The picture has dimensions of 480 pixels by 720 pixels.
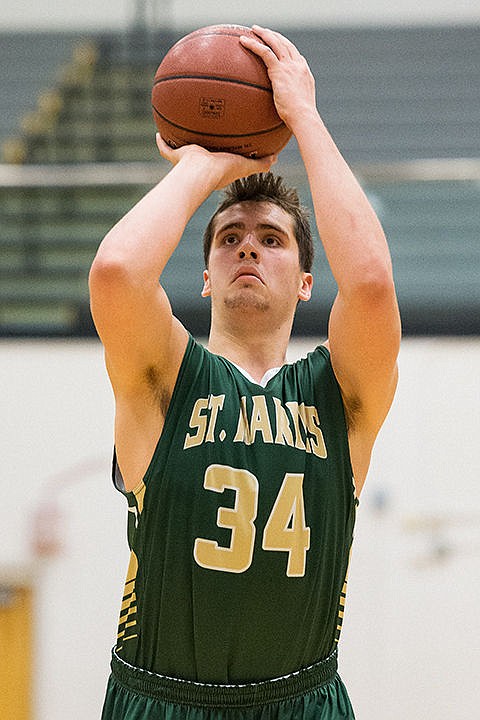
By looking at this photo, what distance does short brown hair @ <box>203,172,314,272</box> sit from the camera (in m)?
2.57

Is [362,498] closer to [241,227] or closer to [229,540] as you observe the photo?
[241,227]

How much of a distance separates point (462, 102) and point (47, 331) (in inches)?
196

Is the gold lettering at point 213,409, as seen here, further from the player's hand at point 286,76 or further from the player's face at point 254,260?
the player's hand at point 286,76

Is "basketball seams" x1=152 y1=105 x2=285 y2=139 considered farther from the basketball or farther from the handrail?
the handrail

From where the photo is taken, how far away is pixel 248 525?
7.26 ft

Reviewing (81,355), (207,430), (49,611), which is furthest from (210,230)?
(49,611)

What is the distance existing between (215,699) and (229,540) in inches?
14.2

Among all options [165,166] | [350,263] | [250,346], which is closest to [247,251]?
[250,346]

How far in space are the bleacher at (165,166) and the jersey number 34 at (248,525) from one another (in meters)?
2.98

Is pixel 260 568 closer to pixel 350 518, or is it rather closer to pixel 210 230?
pixel 350 518

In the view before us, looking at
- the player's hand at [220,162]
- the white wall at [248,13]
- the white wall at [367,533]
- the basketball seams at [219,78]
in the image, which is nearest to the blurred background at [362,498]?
the white wall at [367,533]

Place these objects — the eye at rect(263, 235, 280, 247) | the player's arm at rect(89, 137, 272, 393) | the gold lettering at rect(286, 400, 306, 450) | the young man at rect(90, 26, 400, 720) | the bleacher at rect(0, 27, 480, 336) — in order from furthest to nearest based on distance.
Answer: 1. the bleacher at rect(0, 27, 480, 336)
2. the eye at rect(263, 235, 280, 247)
3. the gold lettering at rect(286, 400, 306, 450)
4. the young man at rect(90, 26, 400, 720)
5. the player's arm at rect(89, 137, 272, 393)

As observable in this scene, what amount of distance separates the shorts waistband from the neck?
28.7 inches

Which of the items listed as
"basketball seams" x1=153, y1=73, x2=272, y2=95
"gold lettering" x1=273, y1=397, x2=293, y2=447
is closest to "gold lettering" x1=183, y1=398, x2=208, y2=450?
"gold lettering" x1=273, y1=397, x2=293, y2=447
